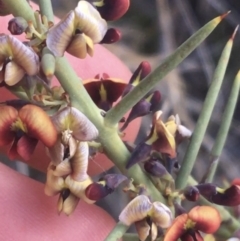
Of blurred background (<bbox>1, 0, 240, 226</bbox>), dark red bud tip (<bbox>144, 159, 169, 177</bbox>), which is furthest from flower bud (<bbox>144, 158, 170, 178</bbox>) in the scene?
blurred background (<bbox>1, 0, 240, 226</bbox>)

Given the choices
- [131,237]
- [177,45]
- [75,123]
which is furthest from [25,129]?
[177,45]

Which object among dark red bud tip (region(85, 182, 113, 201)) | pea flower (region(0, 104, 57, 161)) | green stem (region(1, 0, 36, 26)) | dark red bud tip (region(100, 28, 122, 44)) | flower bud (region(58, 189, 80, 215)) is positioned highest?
green stem (region(1, 0, 36, 26))

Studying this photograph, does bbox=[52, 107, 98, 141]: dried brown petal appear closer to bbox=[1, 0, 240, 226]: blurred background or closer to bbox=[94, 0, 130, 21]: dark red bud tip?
bbox=[94, 0, 130, 21]: dark red bud tip

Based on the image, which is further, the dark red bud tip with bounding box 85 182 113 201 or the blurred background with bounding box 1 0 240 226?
the blurred background with bounding box 1 0 240 226

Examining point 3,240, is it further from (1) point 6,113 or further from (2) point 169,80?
(2) point 169,80

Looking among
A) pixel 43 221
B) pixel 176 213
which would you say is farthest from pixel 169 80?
pixel 176 213

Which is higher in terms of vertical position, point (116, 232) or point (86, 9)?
point (86, 9)

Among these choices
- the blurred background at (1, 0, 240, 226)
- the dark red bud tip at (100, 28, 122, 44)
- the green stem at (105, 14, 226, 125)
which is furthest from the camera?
the blurred background at (1, 0, 240, 226)
